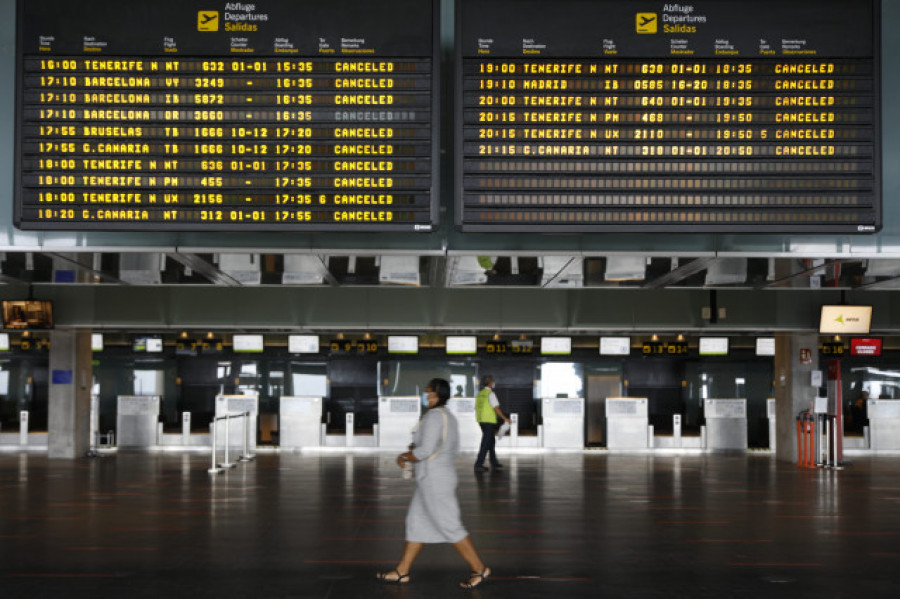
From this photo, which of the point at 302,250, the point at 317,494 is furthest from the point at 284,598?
the point at 317,494

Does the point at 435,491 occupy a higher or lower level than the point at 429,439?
lower

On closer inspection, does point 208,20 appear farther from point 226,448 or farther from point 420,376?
point 420,376

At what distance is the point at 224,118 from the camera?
6.68 m

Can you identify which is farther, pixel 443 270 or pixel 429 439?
pixel 443 270

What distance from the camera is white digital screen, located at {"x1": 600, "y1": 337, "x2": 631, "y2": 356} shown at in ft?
72.6

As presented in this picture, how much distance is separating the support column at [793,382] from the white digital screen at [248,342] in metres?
12.1

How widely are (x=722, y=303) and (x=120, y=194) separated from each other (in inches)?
559

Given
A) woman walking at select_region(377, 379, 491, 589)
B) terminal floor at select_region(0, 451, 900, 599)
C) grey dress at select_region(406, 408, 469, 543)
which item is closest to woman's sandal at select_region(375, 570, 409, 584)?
terminal floor at select_region(0, 451, 900, 599)

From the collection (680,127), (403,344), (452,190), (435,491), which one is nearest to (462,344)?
(403,344)

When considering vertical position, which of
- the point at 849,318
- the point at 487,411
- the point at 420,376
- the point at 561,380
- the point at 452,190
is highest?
the point at 452,190

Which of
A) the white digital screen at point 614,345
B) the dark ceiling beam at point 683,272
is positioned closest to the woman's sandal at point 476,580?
the dark ceiling beam at point 683,272

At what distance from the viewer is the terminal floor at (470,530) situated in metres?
7.20

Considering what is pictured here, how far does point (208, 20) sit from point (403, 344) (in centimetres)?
1514

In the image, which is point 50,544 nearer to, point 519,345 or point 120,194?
point 120,194
